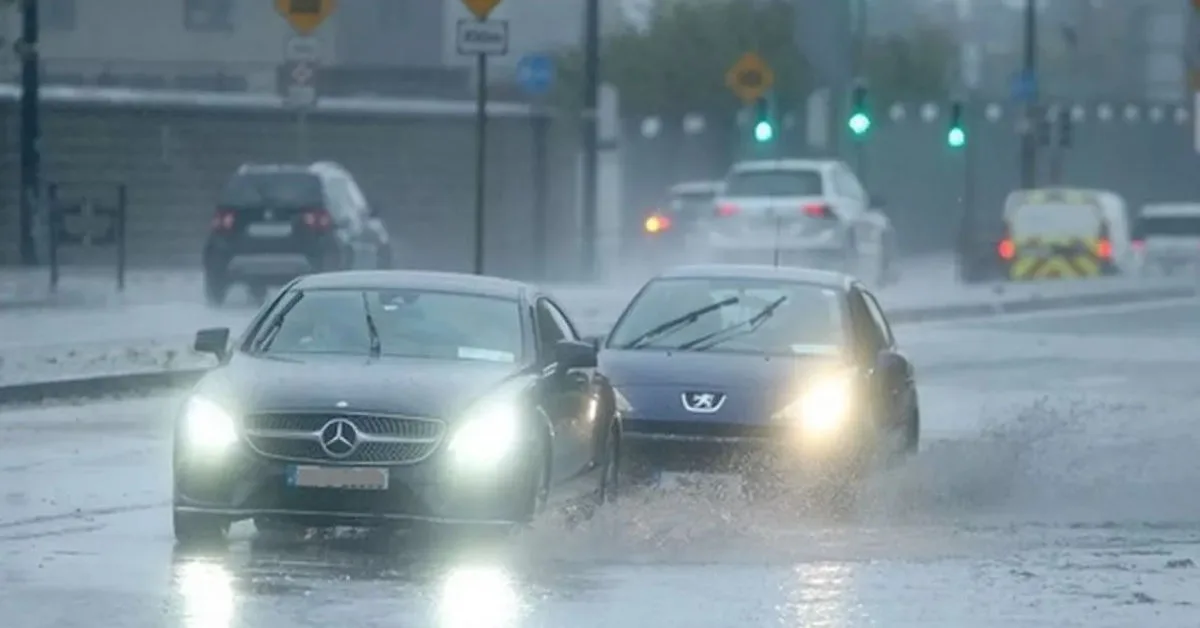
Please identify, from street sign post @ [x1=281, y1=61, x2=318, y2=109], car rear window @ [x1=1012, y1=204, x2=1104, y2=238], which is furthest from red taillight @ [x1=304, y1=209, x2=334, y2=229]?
car rear window @ [x1=1012, y1=204, x2=1104, y2=238]

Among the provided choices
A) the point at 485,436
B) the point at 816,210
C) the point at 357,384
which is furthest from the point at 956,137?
the point at 485,436

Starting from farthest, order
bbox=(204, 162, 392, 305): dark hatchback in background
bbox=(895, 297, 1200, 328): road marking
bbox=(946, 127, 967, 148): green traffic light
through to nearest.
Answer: bbox=(946, 127, 967, 148): green traffic light → bbox=(895, 297, 1200, 328): road marking → bbox=(204, 162, 392, 305): dark hatchback in background

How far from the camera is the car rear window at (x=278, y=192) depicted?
38281 millimetres

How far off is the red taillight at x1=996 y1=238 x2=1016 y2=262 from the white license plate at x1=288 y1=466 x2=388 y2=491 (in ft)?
130

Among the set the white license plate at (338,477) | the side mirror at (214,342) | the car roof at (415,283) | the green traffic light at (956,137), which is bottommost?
the white license plate at (338,477)

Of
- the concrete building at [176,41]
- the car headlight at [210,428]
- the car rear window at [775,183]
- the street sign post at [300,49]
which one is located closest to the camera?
the car headlight at [210,428]

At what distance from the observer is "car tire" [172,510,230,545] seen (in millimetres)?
14062

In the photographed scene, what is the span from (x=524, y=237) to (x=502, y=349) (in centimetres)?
3731

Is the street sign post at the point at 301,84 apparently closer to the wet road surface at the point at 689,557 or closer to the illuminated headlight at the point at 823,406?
the wet road surface at the point at 689,557

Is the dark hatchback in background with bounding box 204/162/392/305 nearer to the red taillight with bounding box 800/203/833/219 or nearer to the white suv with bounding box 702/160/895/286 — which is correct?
the white suv with bounding box 702/160/895/286

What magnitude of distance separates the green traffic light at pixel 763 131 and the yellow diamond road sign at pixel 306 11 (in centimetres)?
1606

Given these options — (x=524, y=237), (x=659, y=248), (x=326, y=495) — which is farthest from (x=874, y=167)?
(x=326, y=495)

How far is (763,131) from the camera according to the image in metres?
44.9

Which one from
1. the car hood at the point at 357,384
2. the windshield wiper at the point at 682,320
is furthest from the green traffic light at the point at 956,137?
the car hood at the point at 357,384
